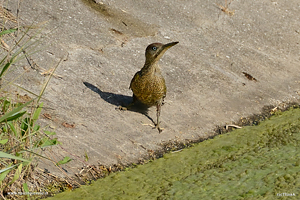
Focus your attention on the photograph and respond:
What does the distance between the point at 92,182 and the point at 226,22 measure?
209 inches

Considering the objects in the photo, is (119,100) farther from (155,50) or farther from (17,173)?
(17,173)

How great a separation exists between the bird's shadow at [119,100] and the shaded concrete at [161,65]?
18 mm

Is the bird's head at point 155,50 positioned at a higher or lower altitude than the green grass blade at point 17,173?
higher

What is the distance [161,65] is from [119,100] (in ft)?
4.05

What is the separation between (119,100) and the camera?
6.35 metres

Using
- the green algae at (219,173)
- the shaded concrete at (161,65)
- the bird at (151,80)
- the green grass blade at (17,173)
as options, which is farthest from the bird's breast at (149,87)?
the green grass blade at (17,173)

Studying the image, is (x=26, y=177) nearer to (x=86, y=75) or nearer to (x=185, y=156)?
(x=185, y=156)

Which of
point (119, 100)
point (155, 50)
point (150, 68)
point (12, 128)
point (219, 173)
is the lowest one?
point (119, 100)

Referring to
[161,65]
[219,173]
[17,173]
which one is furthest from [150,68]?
[17,173]

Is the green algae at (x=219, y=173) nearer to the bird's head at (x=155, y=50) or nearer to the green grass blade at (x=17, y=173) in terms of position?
the green grass blade at (x=17, y=173)

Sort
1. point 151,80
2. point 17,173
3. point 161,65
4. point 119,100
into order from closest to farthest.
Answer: point 17,173, point 151,80, point 119,100, point 161,65

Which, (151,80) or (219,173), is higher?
(151,80)

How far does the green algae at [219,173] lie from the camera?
427 centimetres

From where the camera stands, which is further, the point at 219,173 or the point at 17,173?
the point at 219,173
